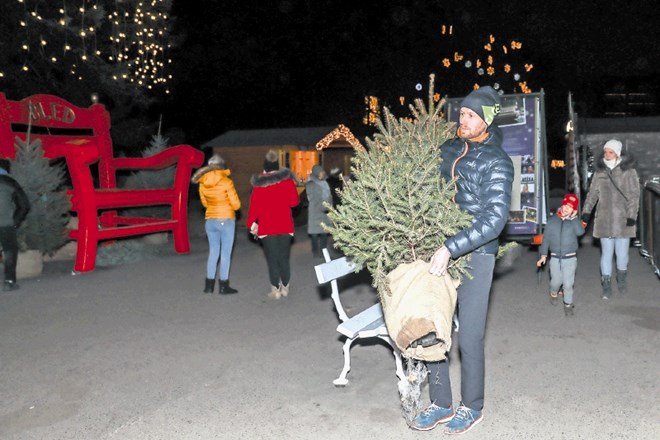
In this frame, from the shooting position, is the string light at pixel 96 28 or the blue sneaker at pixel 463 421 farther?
the string light at pixel 96 28

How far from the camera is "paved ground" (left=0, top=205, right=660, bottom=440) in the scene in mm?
4246

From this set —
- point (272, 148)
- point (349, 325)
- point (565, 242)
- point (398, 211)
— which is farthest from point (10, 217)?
point (272, 148)

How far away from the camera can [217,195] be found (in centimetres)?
845

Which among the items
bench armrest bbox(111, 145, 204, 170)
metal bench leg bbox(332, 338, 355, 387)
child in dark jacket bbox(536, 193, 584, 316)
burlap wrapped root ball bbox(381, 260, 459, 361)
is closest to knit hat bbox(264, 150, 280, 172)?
child in dark jacket bbox(536, 193, 584, 316)

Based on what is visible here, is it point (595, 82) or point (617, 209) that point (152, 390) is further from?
point (595, 82)

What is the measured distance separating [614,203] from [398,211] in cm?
535

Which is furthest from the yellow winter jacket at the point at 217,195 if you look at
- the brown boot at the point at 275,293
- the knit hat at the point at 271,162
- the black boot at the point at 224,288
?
the brown boot at the point at 275,293

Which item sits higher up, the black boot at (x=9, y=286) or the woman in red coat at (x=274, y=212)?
the woman in red coat at (x=274, y=212)

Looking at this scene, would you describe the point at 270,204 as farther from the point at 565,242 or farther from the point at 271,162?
the point at 565,242

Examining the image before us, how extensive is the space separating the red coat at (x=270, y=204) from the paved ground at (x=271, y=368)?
39.3 inches

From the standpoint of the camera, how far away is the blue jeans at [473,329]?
150 inches

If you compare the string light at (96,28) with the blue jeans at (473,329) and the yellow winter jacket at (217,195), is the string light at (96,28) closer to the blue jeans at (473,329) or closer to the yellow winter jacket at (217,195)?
the yellow winter jacket at (217,195)

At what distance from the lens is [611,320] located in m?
7.02

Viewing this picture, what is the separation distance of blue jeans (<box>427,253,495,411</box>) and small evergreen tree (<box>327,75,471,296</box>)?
12 centimetres
